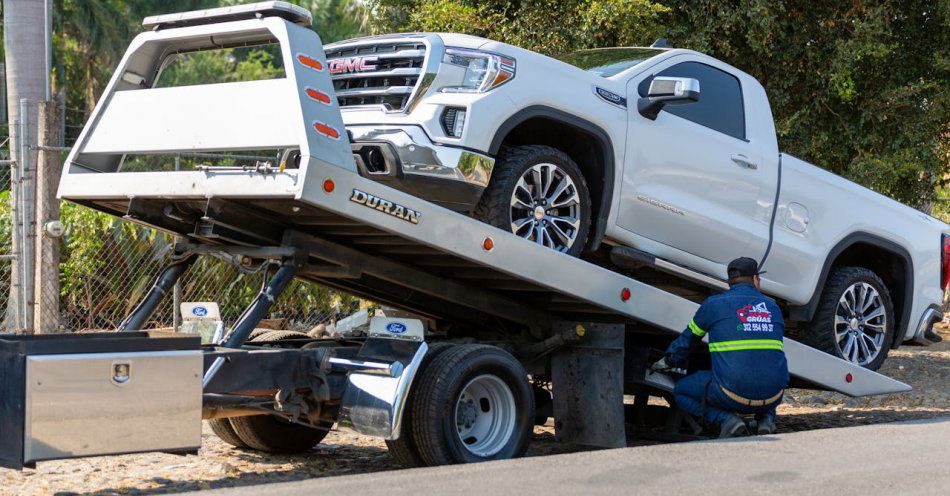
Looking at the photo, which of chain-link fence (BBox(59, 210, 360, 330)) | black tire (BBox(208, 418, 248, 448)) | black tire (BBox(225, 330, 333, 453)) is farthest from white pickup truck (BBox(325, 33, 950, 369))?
chain-link fence (BBox(59, 210, 360, 330))

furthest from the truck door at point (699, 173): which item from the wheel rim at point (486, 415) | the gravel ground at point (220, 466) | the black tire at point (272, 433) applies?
the black tire at point (272, 433)

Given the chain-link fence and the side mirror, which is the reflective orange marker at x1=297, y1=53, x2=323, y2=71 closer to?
the side mirror

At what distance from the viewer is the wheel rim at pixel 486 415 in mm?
6148

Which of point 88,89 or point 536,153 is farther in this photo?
point 88,89

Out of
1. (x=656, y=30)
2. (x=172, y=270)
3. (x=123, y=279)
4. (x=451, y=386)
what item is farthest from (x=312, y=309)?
(x=451, y=386)

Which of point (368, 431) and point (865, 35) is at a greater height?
point (865, 35)

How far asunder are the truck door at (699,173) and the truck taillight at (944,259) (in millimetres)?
2110

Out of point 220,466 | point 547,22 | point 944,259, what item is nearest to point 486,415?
point 220,466

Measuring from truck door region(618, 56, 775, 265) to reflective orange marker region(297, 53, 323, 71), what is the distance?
2.19m

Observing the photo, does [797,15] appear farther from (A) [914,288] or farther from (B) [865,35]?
(A) [914,288]

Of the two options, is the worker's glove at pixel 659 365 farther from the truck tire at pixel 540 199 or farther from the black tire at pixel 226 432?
the black tire at pixel 226 432

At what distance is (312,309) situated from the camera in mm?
12055

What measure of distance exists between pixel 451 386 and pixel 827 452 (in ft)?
6.62

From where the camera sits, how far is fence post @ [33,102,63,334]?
9367 millimetres
